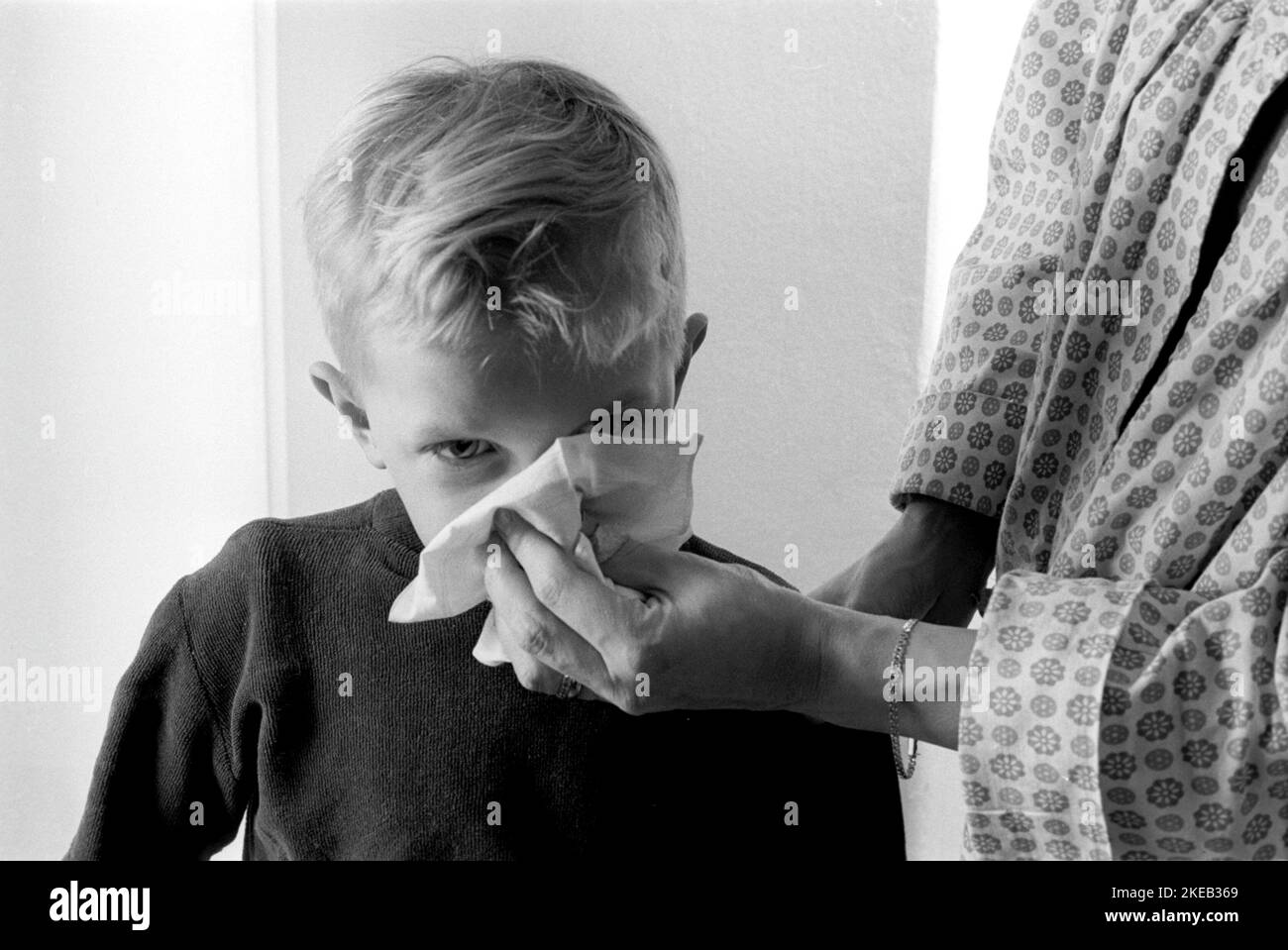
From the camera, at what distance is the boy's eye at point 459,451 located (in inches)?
25.8

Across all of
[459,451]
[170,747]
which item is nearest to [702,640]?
[459,451]

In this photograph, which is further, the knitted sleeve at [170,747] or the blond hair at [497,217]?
the knitted sleeve at [170,747]

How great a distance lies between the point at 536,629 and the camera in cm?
63

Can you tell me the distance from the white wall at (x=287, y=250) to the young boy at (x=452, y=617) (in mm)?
391

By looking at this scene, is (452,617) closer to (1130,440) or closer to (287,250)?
(1130,440)

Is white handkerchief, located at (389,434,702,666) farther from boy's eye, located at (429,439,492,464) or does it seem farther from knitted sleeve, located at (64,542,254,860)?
knitted sleeve, located at (64,542,254,860)

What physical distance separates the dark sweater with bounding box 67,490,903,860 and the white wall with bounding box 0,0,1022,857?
0.42m

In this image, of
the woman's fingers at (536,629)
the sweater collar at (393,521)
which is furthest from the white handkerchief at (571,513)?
the sweater collar at (393,521)

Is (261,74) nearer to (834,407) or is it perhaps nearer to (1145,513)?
(834,407)

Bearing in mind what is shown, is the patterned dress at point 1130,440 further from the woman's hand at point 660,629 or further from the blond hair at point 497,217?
the blond hair at point 497,217

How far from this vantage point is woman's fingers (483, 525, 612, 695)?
0.63m

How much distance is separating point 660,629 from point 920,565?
9.8 inches
